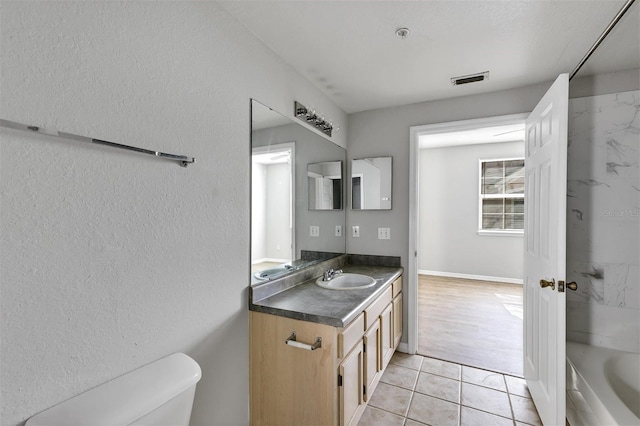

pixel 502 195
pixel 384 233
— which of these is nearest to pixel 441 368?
pixel 384 233

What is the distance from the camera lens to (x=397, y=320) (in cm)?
254

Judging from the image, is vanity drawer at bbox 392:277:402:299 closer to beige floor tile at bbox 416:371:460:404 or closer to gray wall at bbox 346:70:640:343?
gray wall at bbox 346:70:640:343

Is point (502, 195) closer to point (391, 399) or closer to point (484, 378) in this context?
point (484, 378)

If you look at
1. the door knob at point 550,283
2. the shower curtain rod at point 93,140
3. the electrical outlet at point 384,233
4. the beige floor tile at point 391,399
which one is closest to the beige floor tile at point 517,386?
the beige floor tile at point 391,399

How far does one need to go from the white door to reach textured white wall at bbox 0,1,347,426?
5.45 ft

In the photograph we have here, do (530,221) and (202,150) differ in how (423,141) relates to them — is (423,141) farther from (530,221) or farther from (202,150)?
(202,150)

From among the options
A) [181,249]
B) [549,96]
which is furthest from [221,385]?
[549,96]

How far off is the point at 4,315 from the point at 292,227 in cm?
148

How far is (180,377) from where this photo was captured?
3.43 feet

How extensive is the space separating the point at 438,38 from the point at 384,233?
164 cm

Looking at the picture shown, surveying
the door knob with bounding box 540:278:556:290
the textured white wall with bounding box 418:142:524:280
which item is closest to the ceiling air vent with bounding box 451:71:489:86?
the door knob with bounding box 540:278:556:290

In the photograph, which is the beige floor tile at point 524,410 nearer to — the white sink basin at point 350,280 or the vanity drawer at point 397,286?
the vanity drawer at point 397,286

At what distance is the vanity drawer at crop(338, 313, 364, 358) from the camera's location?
4.74 ft

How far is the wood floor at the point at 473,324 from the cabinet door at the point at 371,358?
90 cm
